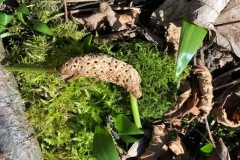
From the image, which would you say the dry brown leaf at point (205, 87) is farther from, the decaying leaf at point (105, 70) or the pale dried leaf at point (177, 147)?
the decaying leaf at point (105, 70)

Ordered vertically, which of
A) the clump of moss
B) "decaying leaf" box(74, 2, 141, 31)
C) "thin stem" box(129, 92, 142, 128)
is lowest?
"thin stem" box(129, 92, 142, 128)

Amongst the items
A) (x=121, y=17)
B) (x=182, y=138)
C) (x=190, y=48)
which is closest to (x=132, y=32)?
(x=121, y=17)

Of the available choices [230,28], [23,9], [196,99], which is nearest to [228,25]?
[230,28]

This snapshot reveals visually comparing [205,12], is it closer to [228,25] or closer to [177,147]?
[228,25]

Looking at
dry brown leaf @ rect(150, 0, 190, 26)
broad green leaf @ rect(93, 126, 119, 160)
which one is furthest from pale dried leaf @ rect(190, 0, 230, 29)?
broad green leaf @ rect(93, 126, 119, 160)

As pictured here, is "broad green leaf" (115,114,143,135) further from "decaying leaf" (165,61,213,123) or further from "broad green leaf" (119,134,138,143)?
"decaying leaf" (165,61,213,123)

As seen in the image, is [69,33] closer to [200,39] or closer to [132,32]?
[132,32]

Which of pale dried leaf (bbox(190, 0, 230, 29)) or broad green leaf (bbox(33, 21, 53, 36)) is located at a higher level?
pale dried leaf (bbox(190, 0, 230, 29))
